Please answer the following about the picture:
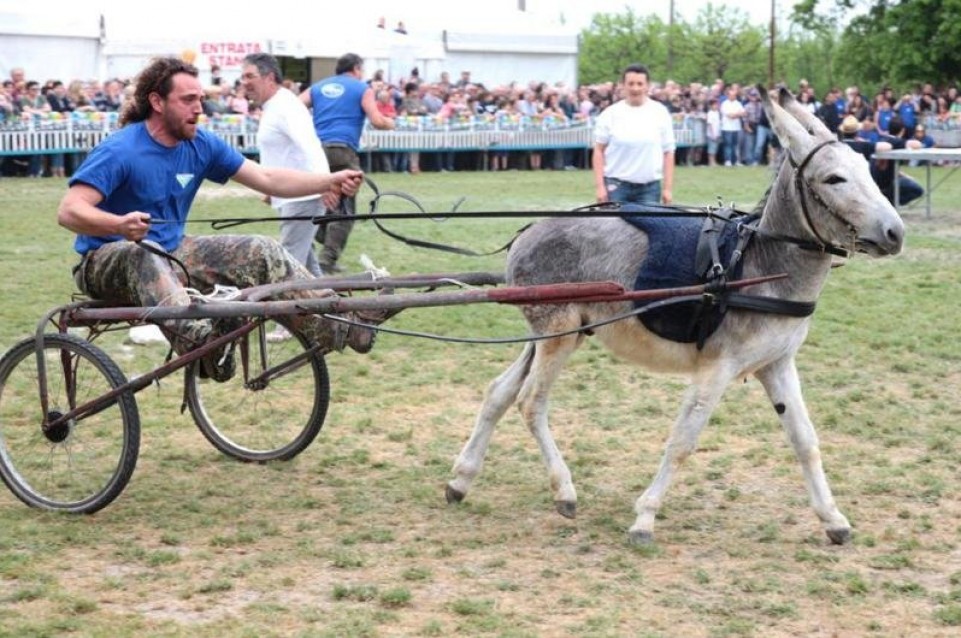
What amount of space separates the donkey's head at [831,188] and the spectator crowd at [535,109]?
2238 cm

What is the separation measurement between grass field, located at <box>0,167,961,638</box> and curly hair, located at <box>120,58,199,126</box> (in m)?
1.82

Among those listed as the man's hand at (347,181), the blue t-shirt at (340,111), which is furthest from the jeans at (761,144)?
the man's hand at (347,181)

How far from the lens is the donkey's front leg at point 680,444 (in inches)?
263

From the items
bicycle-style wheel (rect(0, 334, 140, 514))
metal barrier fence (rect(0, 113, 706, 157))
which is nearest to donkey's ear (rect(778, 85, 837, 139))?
bicycle-style wheel (rect(0, 334, 140, 514))

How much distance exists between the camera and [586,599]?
5.89 meters

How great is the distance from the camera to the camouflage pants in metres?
7.11

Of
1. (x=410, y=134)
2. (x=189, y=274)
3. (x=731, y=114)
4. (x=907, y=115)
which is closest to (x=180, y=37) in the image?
(x=410, y=134)

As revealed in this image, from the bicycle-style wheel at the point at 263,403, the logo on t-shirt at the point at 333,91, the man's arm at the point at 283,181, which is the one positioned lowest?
the bicycle-style wheel at the point at 263,403

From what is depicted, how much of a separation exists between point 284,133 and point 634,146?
109 inches

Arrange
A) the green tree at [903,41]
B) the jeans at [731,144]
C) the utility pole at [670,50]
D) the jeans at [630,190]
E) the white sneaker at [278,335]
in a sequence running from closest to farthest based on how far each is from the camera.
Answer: the white sneaker at [278,335] < the jeans at [630,190] < the jeans at [731,144] < the green tree at [903,41] < the utility pole at [670,50]

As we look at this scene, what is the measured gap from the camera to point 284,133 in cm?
1161

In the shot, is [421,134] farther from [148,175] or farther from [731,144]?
[148,175]

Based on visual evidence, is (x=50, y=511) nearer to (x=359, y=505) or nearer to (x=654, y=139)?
(x=359, y=505)

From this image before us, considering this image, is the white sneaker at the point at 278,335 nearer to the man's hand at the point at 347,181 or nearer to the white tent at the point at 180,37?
the man's hand at the point at 347,181
